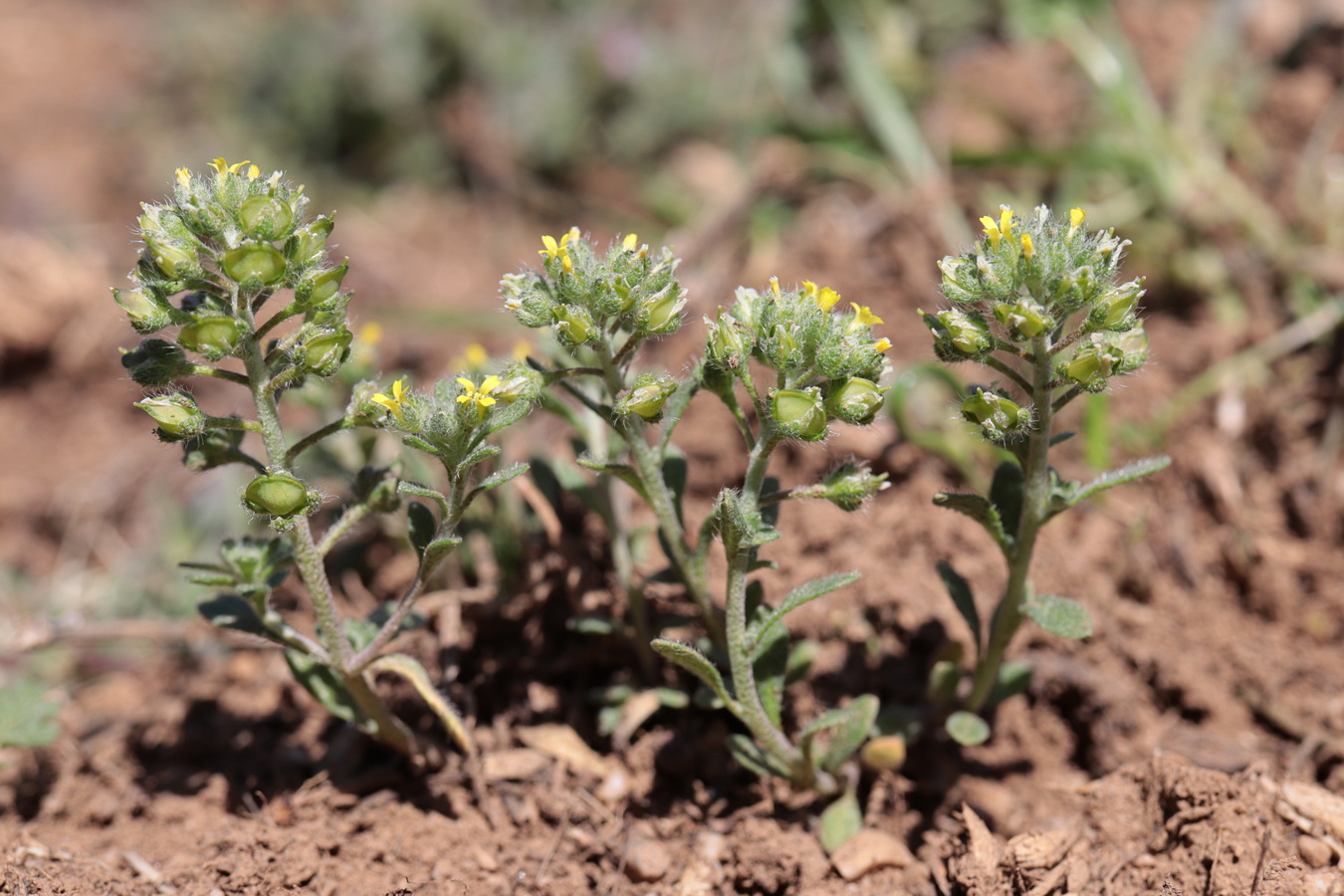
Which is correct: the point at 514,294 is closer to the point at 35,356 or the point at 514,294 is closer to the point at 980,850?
the point at 980,850

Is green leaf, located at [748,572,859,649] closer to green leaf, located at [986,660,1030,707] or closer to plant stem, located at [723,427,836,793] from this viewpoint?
plant stem, located at [723,427,836,793]

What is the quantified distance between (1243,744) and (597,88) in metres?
5.52

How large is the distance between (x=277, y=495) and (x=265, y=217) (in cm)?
56

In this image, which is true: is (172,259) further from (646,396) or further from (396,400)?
(646,396)

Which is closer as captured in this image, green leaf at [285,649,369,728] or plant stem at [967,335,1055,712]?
plant stem at [967,335,1055,712]

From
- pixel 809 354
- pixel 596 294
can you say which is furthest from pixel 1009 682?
pixel 596 294

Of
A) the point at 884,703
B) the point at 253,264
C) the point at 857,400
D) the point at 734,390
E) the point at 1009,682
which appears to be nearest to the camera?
the point at 253,264

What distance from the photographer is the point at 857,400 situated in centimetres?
221

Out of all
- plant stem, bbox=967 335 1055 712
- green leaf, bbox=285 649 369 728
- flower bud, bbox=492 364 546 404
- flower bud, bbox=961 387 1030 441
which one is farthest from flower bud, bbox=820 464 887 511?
green leaf, bbox=285 649 369 728

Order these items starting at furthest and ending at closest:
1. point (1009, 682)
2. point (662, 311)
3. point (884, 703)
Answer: point (884, 703)
point (1009, 682)
point (662, 311)

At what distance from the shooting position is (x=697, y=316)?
16.2ft

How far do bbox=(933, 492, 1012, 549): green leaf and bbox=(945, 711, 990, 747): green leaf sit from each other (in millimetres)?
514

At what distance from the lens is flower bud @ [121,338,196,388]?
89.4 inches

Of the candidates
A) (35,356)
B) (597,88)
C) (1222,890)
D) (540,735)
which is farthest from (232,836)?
(597,88)
